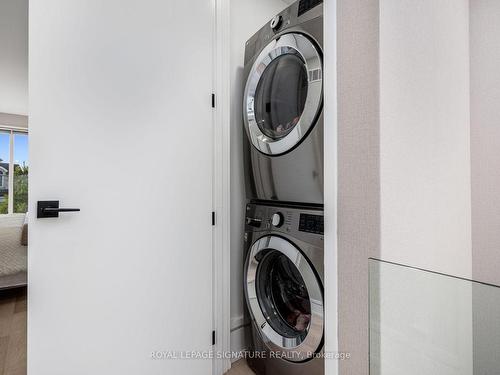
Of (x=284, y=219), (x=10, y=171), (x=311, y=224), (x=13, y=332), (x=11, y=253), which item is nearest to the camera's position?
(x=311, y=224)

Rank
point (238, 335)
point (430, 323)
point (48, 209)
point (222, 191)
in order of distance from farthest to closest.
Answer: point (238, 335) < point (222, 191) < point (48, 209) < point (430, 323)

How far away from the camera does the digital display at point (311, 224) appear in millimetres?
1069

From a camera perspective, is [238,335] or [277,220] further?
[238,335]

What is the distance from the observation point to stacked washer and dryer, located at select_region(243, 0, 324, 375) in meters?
1.09

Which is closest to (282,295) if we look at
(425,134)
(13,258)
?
(425,134)

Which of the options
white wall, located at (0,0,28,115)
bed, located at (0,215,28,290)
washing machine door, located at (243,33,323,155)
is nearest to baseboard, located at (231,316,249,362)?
washing machine door, located at (243,33,323,155)

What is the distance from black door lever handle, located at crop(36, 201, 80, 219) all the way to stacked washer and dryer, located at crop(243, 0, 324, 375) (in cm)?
88

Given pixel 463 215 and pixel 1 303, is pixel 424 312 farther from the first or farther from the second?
pixel 1 303

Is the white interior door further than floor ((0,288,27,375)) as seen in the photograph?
No

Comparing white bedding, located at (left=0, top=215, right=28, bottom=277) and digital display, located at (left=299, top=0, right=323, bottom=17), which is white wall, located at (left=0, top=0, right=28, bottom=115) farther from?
digital display, located at (left=299, top=0, right=323, bottom=17)

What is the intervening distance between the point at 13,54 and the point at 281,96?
8.75ft

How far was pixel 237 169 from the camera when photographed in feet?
5.49

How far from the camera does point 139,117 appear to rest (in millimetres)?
1211

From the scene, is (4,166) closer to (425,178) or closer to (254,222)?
(254,222)
